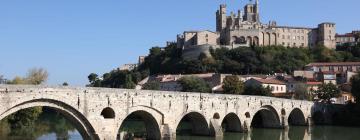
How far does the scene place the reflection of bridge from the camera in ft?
80.8

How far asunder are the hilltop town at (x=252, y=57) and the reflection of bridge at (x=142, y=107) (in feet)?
98.2

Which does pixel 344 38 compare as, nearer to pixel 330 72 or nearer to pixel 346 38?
pixel 346 38

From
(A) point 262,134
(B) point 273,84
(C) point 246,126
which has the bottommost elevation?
(A) point 262,134

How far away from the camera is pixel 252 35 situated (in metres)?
104

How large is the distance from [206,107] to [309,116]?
20581mm

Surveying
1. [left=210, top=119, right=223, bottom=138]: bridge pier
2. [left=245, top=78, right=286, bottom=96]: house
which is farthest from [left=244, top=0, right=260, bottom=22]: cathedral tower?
[left=210, top=119, right=223, bottom=138]: bridge pier

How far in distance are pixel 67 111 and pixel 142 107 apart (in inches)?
238

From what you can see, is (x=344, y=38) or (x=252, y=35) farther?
(x=344, y=38)

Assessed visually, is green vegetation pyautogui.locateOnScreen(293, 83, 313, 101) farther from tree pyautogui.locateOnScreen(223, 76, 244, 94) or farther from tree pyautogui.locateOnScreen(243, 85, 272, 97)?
tree pyautogui.locateOnScreen(223, 76, 244, 94)

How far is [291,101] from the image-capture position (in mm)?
50781

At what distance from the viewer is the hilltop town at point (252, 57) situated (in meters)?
81.8

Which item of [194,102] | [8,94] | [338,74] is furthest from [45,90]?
[338,74]

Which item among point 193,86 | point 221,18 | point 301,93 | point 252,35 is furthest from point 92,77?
point 301,93

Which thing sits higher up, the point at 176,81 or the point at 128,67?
the point at 128,67
